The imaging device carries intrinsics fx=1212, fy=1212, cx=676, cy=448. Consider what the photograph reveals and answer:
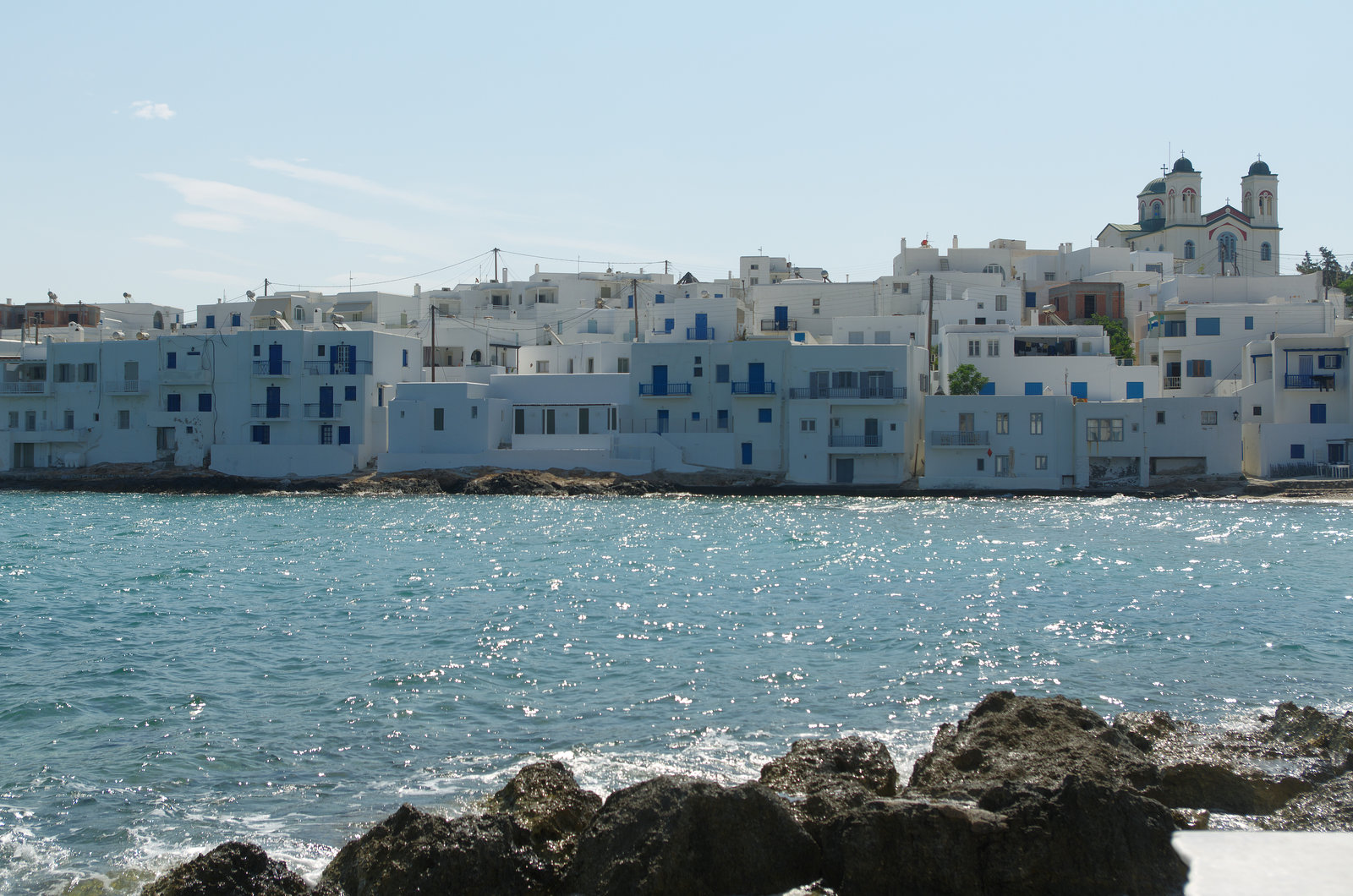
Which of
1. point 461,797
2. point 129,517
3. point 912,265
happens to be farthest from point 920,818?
point 912,265

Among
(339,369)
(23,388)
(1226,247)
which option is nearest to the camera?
(339,369)

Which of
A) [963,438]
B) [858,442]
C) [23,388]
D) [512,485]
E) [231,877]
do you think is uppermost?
[23,388]

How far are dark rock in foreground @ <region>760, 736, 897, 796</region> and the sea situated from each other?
69 centimetres

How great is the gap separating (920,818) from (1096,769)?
102 inches

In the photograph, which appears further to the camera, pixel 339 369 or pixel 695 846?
pixel 339 369

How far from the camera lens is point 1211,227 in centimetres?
8700

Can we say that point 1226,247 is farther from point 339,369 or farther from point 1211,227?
point 339,369

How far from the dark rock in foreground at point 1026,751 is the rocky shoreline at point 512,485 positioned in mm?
41622

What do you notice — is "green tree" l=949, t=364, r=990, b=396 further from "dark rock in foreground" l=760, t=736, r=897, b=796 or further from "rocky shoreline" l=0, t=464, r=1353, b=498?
"dark rock in foreground" l=760, t=736, r=897, b=796

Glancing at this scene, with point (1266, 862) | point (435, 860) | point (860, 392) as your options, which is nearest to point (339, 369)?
point (860, 392)

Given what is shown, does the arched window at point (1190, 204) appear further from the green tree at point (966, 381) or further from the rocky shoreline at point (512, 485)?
the rocky shoreline at point (512, 485)

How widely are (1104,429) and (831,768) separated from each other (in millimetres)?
45440

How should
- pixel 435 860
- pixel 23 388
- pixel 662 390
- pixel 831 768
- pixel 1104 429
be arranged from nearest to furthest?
pixel 435 860
pixel 831 768
pixel 1104 429
pixel 662 390
pixel 23 388

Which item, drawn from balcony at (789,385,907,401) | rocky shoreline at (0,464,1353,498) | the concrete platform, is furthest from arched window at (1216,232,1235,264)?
the concrete platform
